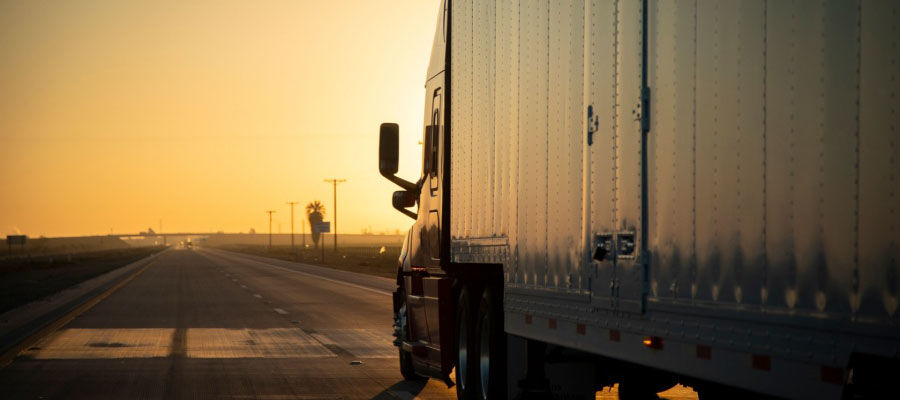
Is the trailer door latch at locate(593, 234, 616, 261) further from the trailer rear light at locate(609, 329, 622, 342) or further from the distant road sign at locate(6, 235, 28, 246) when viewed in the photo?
the distant road sign at locate(6, 235, 28, 246)

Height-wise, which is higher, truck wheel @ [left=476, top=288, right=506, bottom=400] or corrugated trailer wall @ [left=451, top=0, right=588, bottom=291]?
corrugated trailer wall @ [left=451, top=0, right=588, bottom=291]

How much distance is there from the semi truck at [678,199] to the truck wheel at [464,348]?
0.04 m

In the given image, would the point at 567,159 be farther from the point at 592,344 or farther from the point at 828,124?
the point at 828,124

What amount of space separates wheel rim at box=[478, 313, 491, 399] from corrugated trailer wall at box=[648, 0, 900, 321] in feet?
11.8

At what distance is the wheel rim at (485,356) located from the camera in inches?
377

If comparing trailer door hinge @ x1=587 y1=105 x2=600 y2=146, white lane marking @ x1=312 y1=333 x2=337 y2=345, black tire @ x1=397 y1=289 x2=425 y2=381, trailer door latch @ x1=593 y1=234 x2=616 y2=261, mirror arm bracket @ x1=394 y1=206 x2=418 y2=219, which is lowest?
white lane marking @ x1=312 y1=333 x2=337 y2=345

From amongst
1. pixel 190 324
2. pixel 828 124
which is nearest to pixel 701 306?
pixel 828 124

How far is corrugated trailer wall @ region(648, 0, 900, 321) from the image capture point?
4.18 m

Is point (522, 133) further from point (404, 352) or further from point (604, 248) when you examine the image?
point (404, 352)

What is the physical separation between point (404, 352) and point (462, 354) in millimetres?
3459

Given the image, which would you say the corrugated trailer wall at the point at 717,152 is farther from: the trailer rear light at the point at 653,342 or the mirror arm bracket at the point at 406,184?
the mirror arm bracket at the point at 406,184

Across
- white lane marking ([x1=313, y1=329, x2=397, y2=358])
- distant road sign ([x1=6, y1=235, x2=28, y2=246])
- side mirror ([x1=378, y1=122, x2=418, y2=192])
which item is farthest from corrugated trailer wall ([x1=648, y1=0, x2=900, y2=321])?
distant road sign ([x1=6, y1=235, x2=28, y2=246])

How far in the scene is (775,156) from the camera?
4859mm

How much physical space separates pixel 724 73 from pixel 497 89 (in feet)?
14.3
